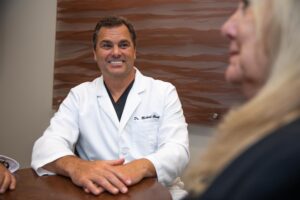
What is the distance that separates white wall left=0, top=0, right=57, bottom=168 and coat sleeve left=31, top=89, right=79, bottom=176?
1.10 metres

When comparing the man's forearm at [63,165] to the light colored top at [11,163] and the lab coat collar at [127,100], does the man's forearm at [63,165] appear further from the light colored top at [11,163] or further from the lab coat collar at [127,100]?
the lab coat collar at [127,100]

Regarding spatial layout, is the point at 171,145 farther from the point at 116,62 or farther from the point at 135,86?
the point at 116,62

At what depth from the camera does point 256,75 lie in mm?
651

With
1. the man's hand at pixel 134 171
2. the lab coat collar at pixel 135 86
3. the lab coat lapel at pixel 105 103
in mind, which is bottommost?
the man's hand at pixel 134 171

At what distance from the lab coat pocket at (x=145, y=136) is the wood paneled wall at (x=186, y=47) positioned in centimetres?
50

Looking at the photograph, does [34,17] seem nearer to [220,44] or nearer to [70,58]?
[70,58]

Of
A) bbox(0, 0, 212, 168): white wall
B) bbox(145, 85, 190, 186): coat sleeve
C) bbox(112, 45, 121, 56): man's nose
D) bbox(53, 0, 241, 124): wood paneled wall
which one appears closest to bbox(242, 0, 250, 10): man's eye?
bbox(145, 85, 190, 186): coat sleeve

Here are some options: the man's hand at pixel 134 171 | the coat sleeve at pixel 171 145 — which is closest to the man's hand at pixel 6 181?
the man's hand at pixel 134 171

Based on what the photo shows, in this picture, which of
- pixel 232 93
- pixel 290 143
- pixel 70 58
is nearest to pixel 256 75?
pixel 290 143

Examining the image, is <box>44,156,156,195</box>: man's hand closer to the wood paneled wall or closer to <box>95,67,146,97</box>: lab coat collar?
<box>95,67,146,97</box>: lab coat collar

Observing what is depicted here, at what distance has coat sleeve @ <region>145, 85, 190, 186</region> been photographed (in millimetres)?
A: 1440

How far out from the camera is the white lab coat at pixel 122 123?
1700mm

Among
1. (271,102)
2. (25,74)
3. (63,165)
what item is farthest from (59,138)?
(25,74)

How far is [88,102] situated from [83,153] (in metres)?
0.25
